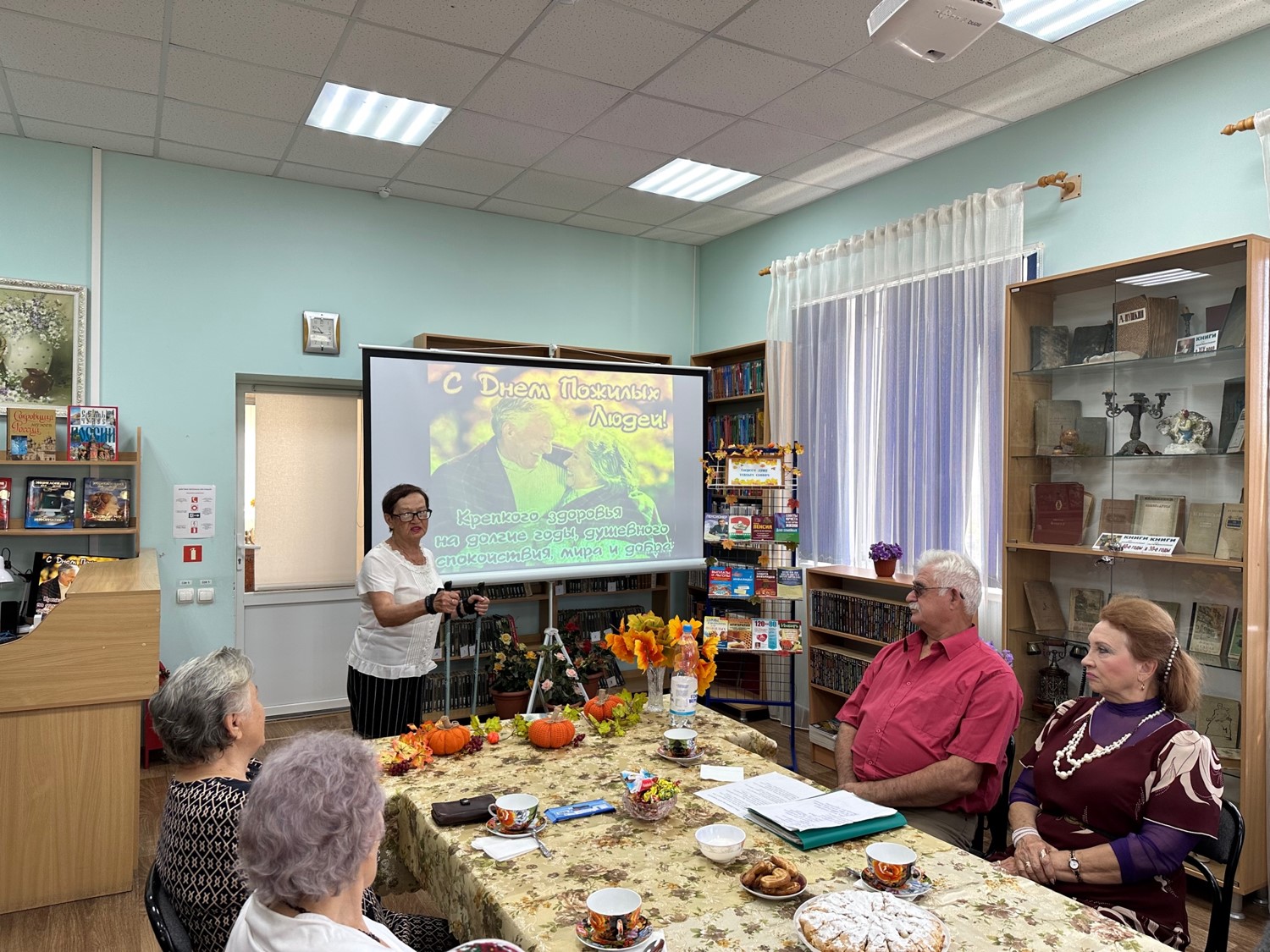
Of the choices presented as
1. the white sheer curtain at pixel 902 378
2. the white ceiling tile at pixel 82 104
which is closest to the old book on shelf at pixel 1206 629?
the white sheer curtain at pixel 902 378

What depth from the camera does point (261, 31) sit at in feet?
10.8

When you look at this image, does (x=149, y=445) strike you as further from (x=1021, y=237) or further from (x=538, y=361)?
(x=1021, y=237)

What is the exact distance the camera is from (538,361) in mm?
4855

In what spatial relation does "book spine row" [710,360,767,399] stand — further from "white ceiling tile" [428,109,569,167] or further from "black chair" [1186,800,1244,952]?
"black chair" [1186,800,1244,952]

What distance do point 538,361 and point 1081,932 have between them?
12.8 feet

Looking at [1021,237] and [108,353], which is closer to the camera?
[1021,237]

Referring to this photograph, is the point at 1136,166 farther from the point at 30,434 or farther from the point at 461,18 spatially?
the point at 30,434

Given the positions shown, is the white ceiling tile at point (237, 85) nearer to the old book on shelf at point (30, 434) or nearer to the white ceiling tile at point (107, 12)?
the white ceiling tile at point (107, 12)

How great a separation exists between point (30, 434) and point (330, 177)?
6.94 ft

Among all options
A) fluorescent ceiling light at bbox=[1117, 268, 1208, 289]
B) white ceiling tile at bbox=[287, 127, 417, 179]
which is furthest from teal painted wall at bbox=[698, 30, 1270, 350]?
white ceiling tile at bbox=[287, 127, 417, 179]

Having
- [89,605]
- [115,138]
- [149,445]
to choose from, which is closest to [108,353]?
[149,445]

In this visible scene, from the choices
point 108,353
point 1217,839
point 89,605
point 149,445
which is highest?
point 108,353

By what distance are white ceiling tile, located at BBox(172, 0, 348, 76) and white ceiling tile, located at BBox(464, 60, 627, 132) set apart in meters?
0.68

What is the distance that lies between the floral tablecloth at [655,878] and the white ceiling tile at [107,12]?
2.94m
